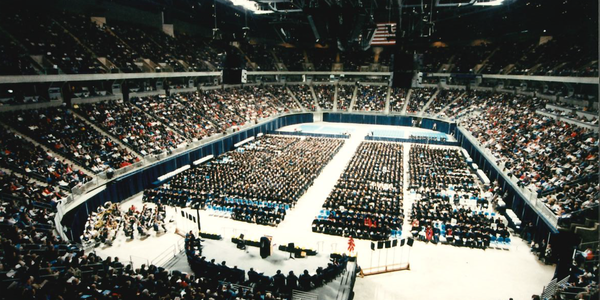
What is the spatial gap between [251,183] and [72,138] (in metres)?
13.7

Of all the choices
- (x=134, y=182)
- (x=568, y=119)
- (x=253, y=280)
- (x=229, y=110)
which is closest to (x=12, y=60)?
(x=134, y=182)

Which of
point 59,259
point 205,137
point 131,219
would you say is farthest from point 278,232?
point 205,137

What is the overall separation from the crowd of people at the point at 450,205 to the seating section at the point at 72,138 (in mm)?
21647

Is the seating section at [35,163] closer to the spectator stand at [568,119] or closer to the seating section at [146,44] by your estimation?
the seating section at [146,44]

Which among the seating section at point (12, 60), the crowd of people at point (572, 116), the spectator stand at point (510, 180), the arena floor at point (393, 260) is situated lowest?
the arena floor at point (393, 260)

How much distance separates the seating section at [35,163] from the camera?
18.6 m

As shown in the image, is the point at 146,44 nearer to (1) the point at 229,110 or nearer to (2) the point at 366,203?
(1) the point at 229,110

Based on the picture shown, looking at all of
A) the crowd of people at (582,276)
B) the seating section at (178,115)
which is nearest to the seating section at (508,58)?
the crowd of people at (582,276)

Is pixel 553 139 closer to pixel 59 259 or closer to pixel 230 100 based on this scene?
pixel 59 259

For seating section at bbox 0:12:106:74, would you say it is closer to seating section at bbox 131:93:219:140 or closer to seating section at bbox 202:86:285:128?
seating section at bbox 131:93:219:140

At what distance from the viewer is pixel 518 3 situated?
135 feet

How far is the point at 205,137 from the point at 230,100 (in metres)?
14.7

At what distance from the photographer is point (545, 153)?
24.0 meters

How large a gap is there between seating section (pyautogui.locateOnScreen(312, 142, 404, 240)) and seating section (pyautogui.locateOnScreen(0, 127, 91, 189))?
1536 centimetres
